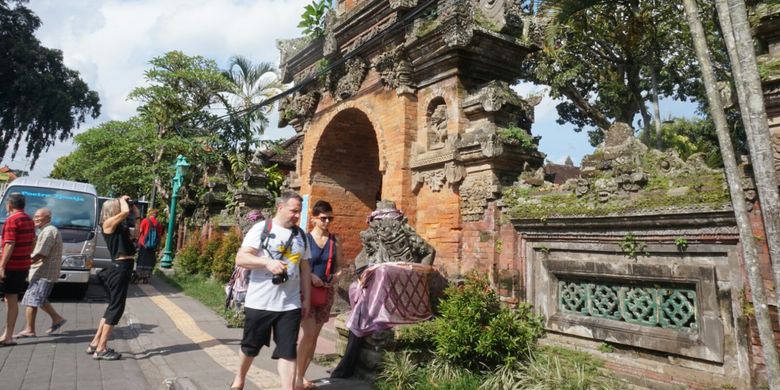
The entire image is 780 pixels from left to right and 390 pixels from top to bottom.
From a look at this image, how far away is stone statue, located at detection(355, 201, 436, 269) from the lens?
534 centimetres

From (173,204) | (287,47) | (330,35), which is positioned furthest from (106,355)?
(173,204)

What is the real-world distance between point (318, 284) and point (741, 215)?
11.2ft

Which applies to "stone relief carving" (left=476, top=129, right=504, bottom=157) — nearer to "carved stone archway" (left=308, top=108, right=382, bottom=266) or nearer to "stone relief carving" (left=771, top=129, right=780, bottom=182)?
"stone relief carving" (left=771, top=129, right=780, bottom=182)

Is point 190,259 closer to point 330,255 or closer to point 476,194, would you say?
point 476,194

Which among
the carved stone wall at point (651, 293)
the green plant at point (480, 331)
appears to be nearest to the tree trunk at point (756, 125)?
the carved stone wall at point (651, 293)

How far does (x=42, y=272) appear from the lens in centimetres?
→ 598

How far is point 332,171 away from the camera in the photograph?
1009 cm

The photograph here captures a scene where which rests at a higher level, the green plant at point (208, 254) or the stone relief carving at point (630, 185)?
the stone relief carving at point (630, 185)

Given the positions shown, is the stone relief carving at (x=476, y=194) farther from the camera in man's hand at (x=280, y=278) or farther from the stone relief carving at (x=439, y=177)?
the camera in man's hand at (x=280, y=278)

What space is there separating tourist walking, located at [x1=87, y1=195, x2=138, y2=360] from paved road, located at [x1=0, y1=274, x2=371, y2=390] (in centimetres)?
17

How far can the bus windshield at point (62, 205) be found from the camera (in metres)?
9.25

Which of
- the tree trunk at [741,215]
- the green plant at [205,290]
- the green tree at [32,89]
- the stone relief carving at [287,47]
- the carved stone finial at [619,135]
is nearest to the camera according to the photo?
→ the tree trunk at [741,215]

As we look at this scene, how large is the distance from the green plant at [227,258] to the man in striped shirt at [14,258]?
5.16 m

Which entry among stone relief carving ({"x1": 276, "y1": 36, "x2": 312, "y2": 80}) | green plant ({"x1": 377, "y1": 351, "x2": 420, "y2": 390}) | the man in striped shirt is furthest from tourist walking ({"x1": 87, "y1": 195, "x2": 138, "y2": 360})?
stone relief carving ({"x1": 276, "y1": 36, "x2": 312, "y2": 80})
